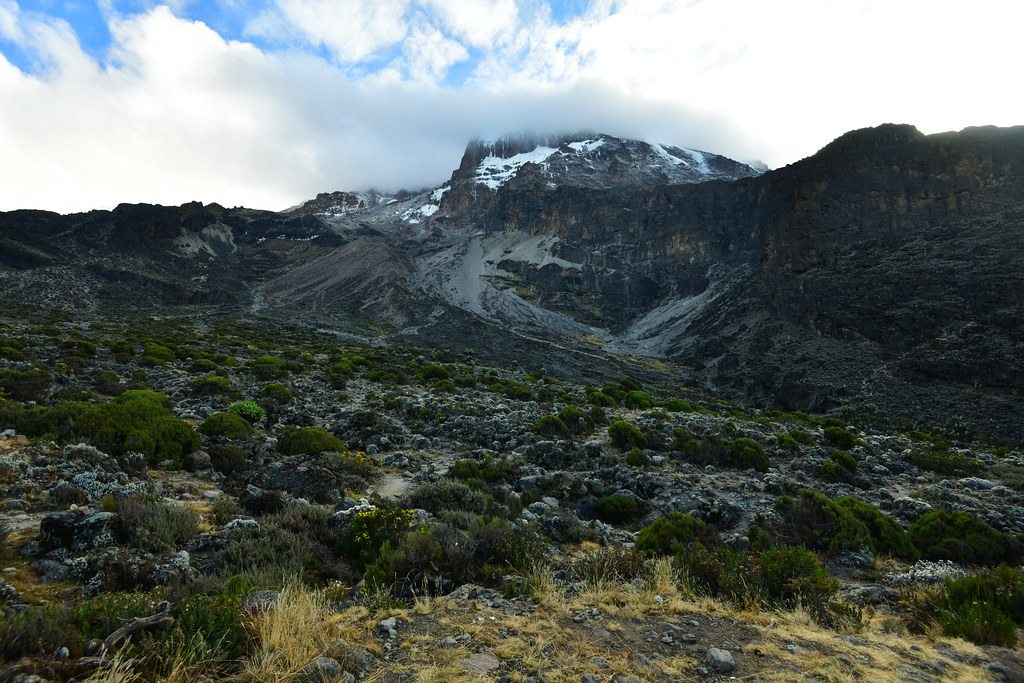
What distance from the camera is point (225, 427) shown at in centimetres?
1162

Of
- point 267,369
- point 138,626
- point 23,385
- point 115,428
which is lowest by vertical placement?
point 138,626

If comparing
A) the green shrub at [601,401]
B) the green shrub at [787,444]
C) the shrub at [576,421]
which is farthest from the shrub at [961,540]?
the green shrub at [601,401]

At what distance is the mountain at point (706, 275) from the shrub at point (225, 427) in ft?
117

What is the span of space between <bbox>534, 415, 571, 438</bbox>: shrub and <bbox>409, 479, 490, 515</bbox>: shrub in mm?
5917

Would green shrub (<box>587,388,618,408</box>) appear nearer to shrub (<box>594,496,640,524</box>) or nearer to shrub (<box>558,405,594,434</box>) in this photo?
shrub (<box>558,405,594,434</box>)

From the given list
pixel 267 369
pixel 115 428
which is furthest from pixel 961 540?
pixel 267 369

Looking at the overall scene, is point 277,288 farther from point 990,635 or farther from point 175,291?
point 990,635

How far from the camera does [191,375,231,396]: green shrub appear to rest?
1608 centimetres

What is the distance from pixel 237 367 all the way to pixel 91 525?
18615mm

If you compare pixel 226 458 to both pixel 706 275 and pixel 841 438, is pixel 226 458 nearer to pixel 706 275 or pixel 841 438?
pixel 841 438

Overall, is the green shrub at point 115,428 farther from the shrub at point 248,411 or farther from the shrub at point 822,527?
the shrub at point 822,527

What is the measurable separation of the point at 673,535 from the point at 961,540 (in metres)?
5.46

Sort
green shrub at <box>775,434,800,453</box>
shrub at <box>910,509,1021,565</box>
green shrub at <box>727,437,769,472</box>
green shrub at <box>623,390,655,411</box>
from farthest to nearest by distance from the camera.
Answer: green shrub at <box>623,390,655,411</box>, green shrub at <box>775,434,800,453</box>, green shrub at <box>727,437,769,472</box>, shrub at <box>910,509,1021,565</box>

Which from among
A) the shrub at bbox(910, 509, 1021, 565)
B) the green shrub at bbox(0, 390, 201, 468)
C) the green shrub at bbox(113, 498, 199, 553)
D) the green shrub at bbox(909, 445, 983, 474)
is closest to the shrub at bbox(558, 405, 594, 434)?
the shrub at bbox(910, 509, 1021, 565)
